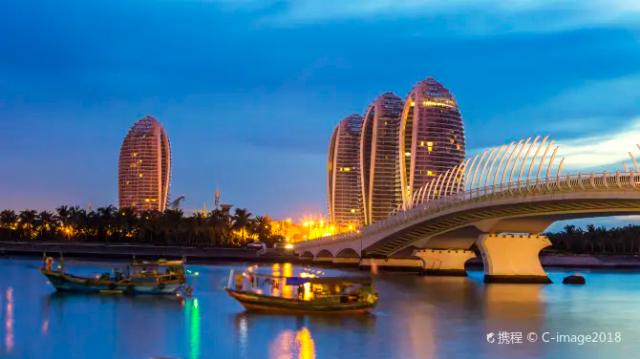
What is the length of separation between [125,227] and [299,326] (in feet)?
332

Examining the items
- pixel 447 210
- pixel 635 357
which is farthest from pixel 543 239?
pixel 635 357

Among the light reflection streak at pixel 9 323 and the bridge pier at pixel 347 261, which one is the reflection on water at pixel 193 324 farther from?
the bridge pier at pixel 347 261

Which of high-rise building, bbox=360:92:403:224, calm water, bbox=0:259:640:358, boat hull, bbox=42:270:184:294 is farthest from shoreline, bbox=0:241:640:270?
high-rise building, bbox=360:92:403:224

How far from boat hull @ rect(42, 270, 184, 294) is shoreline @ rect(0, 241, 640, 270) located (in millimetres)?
53618

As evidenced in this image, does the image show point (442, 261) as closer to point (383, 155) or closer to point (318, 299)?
point (318, 299)

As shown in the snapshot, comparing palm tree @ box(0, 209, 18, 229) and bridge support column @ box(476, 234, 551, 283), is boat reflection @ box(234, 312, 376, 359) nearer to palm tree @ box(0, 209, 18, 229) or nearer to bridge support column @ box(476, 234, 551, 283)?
bridge support column @ box(476, 234, 551, 283)

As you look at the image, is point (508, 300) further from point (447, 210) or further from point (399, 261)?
point (399, 261)

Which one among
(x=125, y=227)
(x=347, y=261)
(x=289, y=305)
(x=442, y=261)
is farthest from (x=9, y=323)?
(x=125, y=227)

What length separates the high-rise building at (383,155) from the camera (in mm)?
185500

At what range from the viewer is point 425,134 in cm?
16375

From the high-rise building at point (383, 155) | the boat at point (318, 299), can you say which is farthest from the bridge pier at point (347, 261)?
the high-rise building at point (383, 155)

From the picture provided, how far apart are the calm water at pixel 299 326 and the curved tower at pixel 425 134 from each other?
10270 cm

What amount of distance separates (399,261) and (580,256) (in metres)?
39.8

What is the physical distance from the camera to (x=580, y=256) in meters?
123
